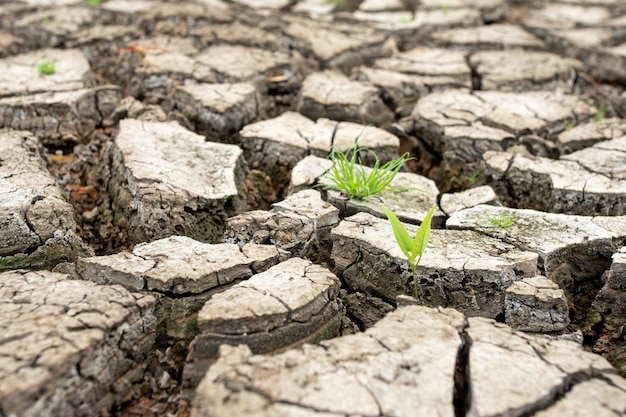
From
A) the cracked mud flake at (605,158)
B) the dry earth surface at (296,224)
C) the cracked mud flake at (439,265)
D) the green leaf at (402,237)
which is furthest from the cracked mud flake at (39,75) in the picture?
the cracked mud flake at (605,158)

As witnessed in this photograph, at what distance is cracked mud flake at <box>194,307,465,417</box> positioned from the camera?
1.54 m

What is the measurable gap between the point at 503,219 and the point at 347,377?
1.21m

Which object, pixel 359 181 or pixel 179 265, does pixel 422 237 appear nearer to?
pixel 359 181

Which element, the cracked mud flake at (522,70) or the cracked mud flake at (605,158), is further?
the cracked mud flake at (522,70)

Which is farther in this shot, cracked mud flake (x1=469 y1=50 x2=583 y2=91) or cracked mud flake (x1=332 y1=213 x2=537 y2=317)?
cracked mud flake (x1=469 y1=50 x2=583 y2=91)

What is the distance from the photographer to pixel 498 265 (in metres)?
2.16

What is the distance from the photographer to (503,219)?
2502 millimetres

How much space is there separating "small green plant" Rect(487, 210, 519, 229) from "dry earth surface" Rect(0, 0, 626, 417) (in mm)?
18

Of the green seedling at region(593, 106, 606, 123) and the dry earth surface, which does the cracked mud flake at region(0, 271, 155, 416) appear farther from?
the green seedling at region(593, 106, 606, 123)

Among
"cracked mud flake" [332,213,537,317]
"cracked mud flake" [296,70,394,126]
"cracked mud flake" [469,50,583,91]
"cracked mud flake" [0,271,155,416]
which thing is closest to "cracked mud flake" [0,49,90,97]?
"cracked mud flake" [296,70,394,126]

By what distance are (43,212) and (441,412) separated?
1730 millimetres

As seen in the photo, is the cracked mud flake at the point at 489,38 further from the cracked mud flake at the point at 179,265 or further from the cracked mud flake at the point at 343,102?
the cracked mud flake at the point at 179,265

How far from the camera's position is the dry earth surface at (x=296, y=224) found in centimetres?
168

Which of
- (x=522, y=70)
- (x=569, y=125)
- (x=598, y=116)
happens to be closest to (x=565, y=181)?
(x=569, y=125)
